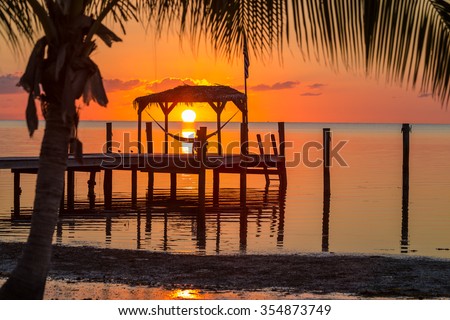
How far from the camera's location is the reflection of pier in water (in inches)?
854

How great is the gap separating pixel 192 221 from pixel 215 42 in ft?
61.5

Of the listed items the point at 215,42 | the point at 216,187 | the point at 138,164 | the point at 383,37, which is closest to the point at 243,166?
the point at 216,187

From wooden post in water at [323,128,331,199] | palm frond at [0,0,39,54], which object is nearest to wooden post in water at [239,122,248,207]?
wooden post in water at [323,128,331,199]

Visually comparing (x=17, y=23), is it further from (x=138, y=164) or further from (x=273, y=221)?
(x=138, y=164)

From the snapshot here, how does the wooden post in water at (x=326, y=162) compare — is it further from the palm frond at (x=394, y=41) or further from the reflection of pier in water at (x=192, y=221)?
the palm frond at (x=394, y=41)

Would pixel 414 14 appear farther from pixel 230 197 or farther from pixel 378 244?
pixel 230 197

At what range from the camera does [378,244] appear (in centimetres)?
2300

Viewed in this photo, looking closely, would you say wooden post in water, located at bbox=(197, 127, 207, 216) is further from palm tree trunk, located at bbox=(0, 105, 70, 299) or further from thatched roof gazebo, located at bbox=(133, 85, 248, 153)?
palm tree trunk, located at bbox=(0, 105, 70, 299)

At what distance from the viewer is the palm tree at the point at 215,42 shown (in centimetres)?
688

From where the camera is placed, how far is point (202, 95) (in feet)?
104

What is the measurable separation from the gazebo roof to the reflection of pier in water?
3779 mm

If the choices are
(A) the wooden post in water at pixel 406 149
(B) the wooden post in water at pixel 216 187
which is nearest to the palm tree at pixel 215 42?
(B) the wooden post in water at pixel 216 187

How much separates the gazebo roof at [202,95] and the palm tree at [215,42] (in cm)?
2214
